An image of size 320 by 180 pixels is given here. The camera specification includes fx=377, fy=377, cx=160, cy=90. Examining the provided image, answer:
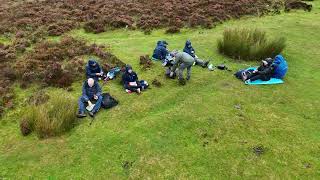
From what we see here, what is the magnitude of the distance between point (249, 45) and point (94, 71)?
7587mm

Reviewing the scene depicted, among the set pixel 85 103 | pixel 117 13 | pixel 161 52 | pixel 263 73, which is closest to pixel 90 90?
pixel 85 103

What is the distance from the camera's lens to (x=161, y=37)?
73.7 feet

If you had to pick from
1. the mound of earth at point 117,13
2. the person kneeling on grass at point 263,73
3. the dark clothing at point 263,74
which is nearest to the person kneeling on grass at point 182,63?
the person kneeling on grass at point 263,73

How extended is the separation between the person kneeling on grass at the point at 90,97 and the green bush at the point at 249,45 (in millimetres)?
7754

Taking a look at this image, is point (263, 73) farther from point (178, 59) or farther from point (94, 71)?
point (94, 71)

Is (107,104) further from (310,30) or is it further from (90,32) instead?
(310,30)

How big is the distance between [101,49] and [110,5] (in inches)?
389

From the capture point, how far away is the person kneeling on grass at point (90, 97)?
13403 mm

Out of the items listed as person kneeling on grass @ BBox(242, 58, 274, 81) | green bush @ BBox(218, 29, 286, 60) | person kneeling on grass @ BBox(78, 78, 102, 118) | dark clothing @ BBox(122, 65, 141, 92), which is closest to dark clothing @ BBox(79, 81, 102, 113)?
person kneeling on grass @ BBox(78, 78, 102, 118)

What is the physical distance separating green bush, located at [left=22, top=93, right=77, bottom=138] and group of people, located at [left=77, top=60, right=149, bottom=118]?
0.57 metres

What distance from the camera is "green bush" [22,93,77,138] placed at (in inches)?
480

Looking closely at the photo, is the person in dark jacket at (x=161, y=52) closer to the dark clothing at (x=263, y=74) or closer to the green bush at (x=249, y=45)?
the green bush at (x=249, y=45)

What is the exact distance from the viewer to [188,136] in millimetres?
12375

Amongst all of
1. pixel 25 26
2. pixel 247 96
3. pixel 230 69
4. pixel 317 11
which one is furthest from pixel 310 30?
pixel 25 26
